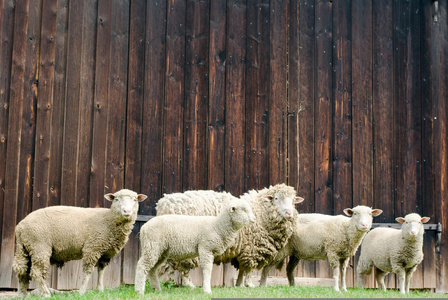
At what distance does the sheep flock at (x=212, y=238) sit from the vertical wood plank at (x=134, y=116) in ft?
2.97

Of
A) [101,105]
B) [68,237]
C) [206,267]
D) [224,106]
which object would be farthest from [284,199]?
[101,105]

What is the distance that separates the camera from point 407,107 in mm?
11797

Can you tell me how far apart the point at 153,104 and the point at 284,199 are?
2884mm

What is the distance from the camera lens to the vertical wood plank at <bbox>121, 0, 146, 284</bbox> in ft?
35.5

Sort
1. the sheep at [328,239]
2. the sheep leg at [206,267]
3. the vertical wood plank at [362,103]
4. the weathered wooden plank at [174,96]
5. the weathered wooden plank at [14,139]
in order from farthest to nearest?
1. the vertical wood plank at [362,103]
2. the weathered wooden plank at [174,96]
3. the weathered wooden plank at [14,139]
4. the sheep at [328,239]
5. the sheep leg at [206,267]

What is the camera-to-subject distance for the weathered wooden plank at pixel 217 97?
11195 mm

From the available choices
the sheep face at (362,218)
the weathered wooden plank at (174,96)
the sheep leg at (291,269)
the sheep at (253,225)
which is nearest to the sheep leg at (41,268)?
the sheep at (253,225)

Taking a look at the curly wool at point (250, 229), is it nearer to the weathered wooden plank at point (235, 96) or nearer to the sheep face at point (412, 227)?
the weathered wooden plank at point (235, 96)

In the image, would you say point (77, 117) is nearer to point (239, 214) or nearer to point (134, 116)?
point (134, 116)

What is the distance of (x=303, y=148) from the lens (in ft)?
37.7

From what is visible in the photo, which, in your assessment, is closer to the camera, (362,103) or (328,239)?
(328,239)

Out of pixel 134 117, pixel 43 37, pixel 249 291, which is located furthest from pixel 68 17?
pixel 249 291

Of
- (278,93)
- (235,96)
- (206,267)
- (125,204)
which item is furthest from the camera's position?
(278,93)


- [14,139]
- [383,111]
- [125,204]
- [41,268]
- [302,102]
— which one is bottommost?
[41,268]
